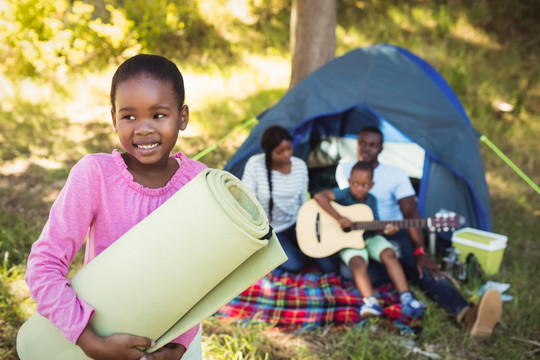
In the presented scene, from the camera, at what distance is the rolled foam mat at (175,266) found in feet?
3.35

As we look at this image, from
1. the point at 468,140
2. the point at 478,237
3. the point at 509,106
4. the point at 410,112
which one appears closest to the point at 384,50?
the point at 410,112

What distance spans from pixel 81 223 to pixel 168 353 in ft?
1.20

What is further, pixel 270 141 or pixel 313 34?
pixel 313 34

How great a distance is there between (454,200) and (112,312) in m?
3.15

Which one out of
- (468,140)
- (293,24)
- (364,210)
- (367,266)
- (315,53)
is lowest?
(367,266)

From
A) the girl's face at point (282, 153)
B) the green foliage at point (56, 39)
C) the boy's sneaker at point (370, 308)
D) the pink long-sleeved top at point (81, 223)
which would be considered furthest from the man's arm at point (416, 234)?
the green foliage at point (56, 39)

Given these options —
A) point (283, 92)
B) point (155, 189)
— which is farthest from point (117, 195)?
point (283, 92)

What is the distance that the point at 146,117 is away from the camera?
3.73ft

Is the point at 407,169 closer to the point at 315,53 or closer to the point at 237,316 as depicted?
the point at 315,53

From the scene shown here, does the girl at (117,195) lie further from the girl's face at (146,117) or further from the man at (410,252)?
the man at (410,252)

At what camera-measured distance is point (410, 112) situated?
3.53 metres

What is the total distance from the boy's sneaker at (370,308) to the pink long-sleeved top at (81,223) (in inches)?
69.3

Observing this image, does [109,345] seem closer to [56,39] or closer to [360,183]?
[360,183]

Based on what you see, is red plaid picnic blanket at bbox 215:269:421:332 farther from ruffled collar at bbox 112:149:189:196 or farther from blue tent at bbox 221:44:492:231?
ruffled collar at bbox 112:149:189:196
